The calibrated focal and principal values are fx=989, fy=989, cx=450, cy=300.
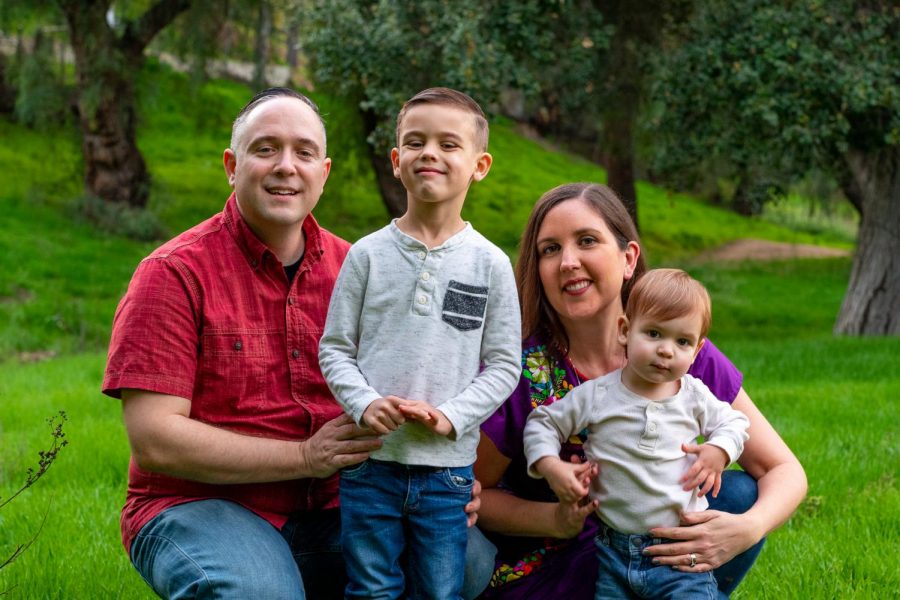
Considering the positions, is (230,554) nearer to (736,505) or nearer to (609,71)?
(736,505)

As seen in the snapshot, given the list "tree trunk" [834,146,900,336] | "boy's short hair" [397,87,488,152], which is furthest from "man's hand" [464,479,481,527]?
"tree trunk" [834,146,900,336]

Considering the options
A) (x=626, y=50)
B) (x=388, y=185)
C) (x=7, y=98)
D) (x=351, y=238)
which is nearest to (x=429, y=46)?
(x=626, y=50)

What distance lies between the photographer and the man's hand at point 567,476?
9.31 ft

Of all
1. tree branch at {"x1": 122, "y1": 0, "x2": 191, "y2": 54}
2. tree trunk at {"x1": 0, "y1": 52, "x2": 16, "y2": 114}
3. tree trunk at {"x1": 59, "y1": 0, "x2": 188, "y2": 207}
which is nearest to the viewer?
tree trunk at {"x1": 59, "y1": 0, "x2": 188, "y2": 207}

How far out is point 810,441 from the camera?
614 centimetres

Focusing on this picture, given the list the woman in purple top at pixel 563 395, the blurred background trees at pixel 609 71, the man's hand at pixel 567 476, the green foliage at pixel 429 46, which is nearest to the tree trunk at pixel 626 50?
the blurred background trees at pixel 609 71

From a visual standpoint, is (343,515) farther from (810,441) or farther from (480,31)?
(480,31)

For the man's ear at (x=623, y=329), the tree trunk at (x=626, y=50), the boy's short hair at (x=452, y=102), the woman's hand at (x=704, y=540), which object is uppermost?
the tree trunk at (x=626, y=50)

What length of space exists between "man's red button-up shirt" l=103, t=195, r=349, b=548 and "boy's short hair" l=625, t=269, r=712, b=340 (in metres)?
1.05

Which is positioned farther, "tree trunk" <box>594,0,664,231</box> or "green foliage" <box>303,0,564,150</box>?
"tree trunk" <box>594,0,664,231</box>

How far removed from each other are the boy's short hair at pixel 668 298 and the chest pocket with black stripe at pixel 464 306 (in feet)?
1.46

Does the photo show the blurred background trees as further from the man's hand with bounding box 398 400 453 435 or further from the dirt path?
the man's hand with bounding box 398 400 453 435

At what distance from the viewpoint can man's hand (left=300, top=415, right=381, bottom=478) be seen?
2.82 metres

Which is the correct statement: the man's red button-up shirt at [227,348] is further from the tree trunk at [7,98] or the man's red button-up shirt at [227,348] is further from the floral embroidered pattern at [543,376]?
the tree trunk at [7,98]
